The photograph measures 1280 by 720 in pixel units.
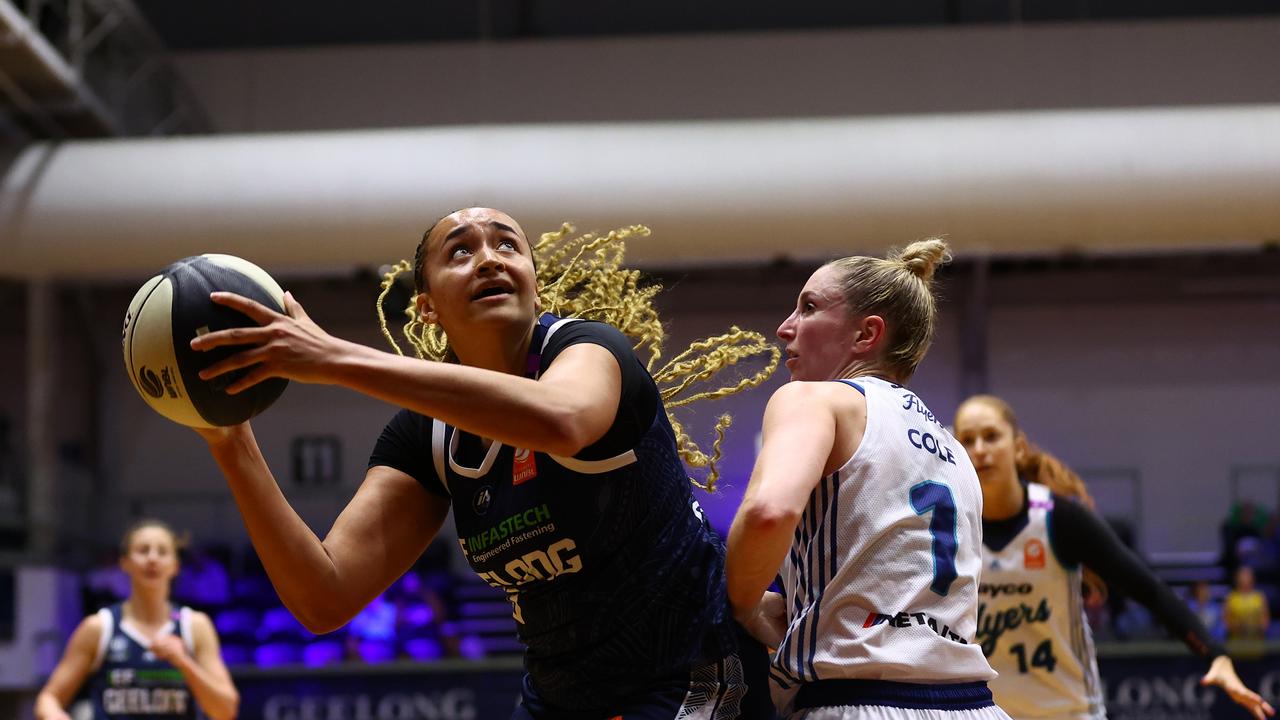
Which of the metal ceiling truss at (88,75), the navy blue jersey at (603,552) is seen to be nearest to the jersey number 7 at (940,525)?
the navy blue jersey at (603,552)

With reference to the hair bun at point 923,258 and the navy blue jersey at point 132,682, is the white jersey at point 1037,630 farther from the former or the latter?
the navy blue jersey at point 132,682

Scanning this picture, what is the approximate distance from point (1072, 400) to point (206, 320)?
46.0 feet

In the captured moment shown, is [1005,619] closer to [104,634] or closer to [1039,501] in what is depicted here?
[1039,501]

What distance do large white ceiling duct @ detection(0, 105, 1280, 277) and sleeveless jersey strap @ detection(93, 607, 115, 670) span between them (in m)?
4.71

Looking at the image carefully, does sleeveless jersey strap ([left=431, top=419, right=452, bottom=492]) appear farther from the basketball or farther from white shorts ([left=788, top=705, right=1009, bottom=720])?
white shorts ([left=788, top=705, right=1009, bottom=720])

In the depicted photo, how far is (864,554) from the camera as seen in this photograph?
7.64ft

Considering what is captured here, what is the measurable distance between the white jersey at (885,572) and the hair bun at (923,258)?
1.60 ft

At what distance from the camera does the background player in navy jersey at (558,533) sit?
2381 mm

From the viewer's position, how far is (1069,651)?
438cm

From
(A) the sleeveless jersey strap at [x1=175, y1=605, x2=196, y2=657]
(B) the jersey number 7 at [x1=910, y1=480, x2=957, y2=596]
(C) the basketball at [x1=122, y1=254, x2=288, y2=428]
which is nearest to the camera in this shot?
(C) the basketball at [x1=122, y1=254, x2=288, y2=428]

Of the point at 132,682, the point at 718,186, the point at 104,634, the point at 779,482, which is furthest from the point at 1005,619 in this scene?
the point at 718,186

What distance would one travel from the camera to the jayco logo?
4.43 metres

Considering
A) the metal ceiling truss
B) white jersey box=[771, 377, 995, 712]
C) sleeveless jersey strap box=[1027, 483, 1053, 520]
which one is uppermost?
the metal ceiling truss

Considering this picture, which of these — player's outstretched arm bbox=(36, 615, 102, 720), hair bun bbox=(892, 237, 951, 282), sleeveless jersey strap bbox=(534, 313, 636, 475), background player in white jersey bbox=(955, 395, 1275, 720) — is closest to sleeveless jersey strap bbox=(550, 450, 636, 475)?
sleeveless jersey strap bbox=(534, 313, 636, 475)
